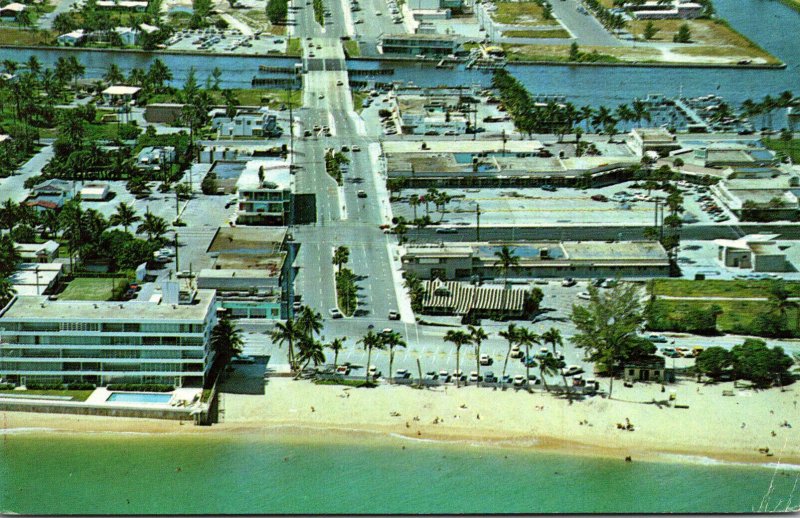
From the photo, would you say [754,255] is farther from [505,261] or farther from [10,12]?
[10,12]

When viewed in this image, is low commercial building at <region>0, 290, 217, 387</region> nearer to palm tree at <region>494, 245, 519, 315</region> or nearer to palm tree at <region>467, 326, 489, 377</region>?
palm tree at <region>467, 326, 489, 377</region>

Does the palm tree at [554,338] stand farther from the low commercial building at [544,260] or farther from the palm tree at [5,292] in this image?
the palm tree at [5,292]

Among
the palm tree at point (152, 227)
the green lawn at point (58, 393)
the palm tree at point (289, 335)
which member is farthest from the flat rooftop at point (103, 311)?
the palm tree at point (152, 227)

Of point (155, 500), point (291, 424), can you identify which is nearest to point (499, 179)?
point (291, 424)

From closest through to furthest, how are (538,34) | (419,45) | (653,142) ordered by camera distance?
(653,142) < (419,45) < (538,34)

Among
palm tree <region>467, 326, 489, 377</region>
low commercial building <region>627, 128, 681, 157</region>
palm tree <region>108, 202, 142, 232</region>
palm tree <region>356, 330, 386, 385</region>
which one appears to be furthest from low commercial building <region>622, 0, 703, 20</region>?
palm tree <region>356, 330, 386, 385</region>

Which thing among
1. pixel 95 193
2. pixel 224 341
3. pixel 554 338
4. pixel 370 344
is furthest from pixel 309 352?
pixel 95 193
